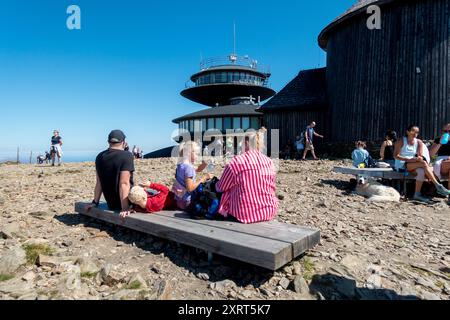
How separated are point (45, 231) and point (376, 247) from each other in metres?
5.31

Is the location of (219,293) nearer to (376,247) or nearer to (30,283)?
(30,283)

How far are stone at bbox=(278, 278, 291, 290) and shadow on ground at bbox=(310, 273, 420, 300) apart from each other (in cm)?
25

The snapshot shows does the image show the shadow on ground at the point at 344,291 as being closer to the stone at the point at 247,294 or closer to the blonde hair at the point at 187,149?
the stone at the point at 247,294

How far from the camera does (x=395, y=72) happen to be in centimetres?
1451

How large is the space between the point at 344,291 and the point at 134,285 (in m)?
2.23

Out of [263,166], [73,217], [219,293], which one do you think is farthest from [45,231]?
[263,166]

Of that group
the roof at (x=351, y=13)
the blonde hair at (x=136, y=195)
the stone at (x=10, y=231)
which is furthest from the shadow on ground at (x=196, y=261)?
the roof at (x=351, y=13)

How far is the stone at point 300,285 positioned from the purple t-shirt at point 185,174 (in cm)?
196

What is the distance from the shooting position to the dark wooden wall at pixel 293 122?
19.1 m

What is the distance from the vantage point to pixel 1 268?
10.7ft

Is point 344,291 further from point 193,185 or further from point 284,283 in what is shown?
A: point 193,185

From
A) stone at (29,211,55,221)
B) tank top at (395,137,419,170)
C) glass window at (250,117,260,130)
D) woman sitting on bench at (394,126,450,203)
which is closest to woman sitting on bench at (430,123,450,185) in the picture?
woman sitting on bench at (394,126,450,203)

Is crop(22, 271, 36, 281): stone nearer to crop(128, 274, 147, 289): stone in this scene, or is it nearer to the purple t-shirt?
crop(128, 274, 147, 289): stone

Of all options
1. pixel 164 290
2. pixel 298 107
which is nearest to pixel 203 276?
pixel 164 290
